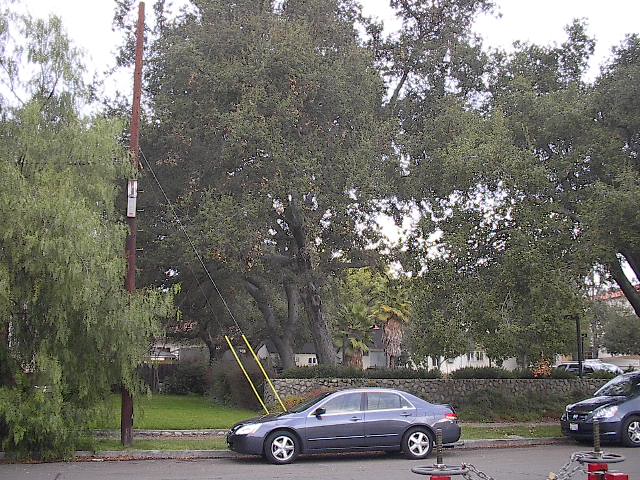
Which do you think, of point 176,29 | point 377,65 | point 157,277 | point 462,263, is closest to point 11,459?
point 462,263

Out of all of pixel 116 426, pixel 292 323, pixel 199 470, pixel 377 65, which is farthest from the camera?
pixel 292 323

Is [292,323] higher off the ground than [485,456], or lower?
higher

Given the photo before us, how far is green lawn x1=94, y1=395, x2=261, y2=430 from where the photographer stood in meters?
16.1

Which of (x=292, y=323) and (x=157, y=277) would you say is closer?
(x=157, y=277)

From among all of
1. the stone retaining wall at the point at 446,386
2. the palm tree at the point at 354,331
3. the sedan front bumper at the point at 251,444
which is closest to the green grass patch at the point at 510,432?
the stone retaining wall at the point at 446,386

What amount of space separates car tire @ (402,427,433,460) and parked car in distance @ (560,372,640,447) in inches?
148

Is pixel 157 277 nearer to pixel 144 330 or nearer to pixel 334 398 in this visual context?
pixel 144 330

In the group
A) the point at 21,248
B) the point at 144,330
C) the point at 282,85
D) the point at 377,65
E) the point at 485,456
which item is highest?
the point at 377,65

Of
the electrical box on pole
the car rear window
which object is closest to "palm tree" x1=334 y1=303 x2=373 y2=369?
the electrical box on pole

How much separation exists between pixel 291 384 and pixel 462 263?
21.3 ft

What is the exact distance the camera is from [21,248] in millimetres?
13062

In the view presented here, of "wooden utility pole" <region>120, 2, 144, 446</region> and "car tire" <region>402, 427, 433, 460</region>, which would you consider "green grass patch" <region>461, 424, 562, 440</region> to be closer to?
"car tire" <region>402, 427, 433, 460</region>

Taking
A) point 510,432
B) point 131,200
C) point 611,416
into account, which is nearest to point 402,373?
point 510,432

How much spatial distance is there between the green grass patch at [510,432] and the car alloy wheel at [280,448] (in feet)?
17.0
